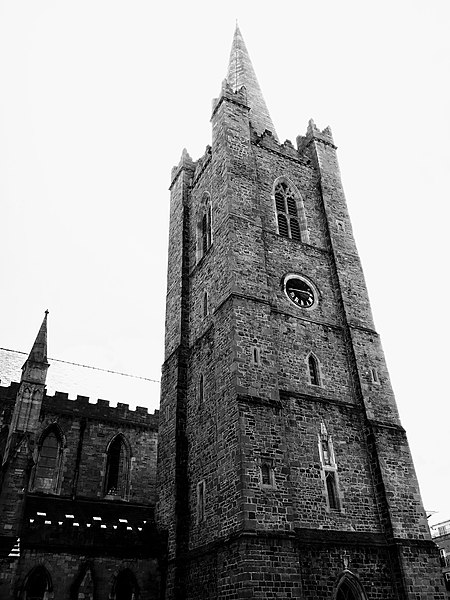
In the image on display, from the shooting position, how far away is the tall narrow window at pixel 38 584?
53.9 feet

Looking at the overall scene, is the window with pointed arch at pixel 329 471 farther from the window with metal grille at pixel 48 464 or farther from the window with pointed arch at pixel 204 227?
the window with metal grille at pixel 48 464

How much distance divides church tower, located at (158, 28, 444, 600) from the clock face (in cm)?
6

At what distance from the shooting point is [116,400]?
1120 inches

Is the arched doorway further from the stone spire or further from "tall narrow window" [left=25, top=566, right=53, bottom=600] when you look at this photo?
the stone spire

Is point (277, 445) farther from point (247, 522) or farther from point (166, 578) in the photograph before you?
point (166, 578)

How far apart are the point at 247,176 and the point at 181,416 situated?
1147cm

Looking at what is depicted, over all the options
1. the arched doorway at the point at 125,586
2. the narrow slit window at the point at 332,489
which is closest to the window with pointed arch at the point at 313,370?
the narrow slit window at the point at 332,489

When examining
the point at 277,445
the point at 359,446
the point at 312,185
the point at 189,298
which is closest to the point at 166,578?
the point at 277,445

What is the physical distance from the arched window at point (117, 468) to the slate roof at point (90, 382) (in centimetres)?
213

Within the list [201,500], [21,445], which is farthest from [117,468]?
[201,500]

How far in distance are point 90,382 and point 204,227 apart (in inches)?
457

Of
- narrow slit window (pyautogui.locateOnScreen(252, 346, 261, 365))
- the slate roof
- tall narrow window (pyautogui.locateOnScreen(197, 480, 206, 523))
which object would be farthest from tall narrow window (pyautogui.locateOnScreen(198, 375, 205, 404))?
the slate roof

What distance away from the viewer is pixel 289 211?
25.3 metres

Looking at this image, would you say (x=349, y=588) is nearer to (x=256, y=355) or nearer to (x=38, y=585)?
(x=256, y=355)
